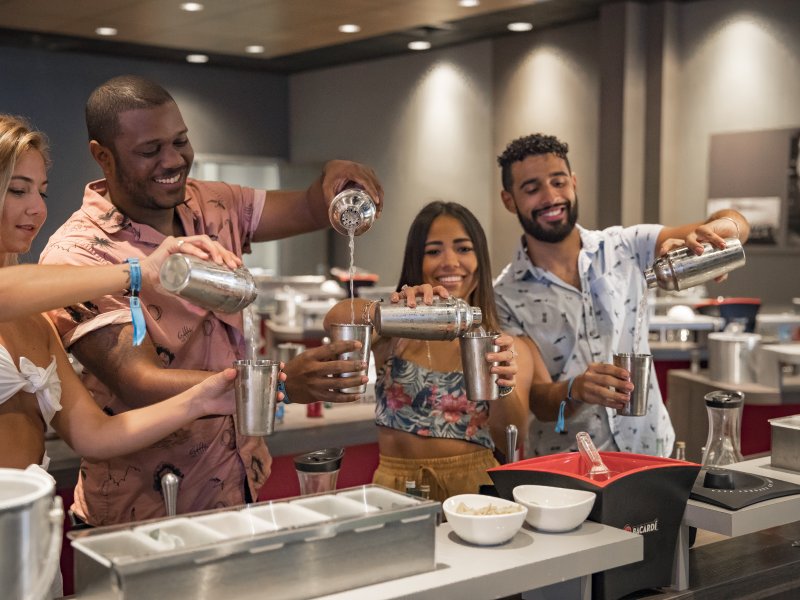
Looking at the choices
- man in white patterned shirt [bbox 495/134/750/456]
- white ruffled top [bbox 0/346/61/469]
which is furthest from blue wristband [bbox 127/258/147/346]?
man in white patterned shirt [bbox 495/134/750/456]

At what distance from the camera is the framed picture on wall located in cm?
744

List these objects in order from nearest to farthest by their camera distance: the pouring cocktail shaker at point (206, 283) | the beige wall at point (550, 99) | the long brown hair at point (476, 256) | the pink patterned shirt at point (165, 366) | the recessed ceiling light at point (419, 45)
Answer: the pouring cocktail shaker at point (206, 283), the pink patterned shirt at point (165, 366), the long brown hair at point (476, 256), the beige wall at point (550, 99), the recessed ceiling light at point (419, 45)

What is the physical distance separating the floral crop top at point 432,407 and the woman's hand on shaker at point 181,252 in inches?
40.3

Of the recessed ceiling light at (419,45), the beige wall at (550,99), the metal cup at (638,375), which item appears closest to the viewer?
the metal cup at (638,375)

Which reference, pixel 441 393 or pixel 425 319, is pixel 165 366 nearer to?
pixel 425 319

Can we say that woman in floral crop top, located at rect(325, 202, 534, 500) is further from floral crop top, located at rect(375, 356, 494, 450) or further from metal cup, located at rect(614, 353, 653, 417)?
metal cup, located at rect(614, 353, 653, 417)

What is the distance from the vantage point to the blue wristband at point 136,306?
1740 mm

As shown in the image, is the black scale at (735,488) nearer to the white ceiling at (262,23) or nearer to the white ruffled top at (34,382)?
the white ruffled top at (34,382)

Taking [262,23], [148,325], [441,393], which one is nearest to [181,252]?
[148,325]

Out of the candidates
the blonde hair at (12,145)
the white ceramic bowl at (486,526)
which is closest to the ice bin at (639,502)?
the white ceramic bowl at (486,526)

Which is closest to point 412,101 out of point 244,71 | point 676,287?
point 244,71

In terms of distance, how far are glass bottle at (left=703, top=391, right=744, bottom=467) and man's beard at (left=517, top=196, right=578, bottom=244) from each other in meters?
0.69

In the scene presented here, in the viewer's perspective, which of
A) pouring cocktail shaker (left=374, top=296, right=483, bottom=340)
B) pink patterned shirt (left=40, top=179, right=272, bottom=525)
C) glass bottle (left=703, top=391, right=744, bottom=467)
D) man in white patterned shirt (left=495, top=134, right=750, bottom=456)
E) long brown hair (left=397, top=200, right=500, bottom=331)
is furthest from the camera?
man in white patterned shirt (left=495, top=134, right=750, bottom=456)

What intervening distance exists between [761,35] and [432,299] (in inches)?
247
